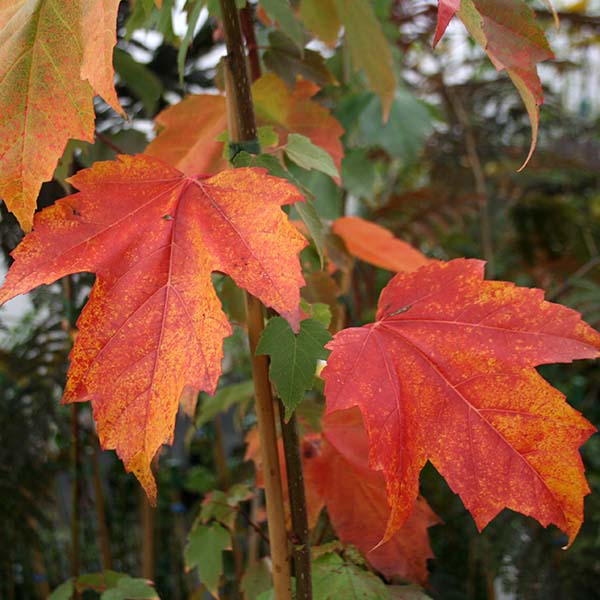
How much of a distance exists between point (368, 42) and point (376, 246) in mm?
182

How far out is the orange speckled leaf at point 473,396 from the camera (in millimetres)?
315

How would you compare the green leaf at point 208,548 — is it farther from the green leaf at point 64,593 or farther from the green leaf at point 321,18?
the green leaf at point 321,18

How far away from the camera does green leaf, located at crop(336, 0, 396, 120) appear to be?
1.55 ft

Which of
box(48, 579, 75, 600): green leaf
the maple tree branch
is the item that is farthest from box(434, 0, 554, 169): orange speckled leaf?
box(48, 579, 75, 600): green leaf

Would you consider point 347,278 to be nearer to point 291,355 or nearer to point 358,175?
point 358,175

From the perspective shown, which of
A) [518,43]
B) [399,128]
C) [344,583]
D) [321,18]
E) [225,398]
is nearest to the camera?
[518,43]

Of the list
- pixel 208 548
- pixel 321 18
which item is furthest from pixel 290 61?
pixel 208 548

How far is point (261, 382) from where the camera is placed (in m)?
0.38

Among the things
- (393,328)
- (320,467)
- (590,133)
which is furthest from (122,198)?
(590,133)

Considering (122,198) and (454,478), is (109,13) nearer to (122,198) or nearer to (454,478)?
(122,198)

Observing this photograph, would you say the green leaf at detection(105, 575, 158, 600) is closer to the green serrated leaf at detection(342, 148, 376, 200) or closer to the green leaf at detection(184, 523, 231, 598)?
the green leaf at detection(184, 523, 231, 598)

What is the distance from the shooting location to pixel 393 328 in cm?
37

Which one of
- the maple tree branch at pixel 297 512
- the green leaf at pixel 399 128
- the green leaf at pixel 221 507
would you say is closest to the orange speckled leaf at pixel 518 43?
the maple tree branch at pixel 297 512

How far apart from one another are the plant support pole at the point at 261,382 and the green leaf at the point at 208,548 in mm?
136
